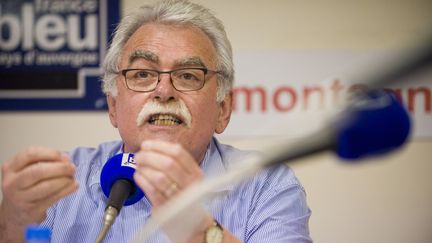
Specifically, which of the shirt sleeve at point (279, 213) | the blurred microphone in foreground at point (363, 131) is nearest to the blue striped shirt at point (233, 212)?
the shirt sleeve at point (279, 213)

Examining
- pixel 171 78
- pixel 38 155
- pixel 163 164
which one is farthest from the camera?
pixel 171 78

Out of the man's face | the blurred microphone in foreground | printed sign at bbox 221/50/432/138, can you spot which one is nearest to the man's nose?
the man's face

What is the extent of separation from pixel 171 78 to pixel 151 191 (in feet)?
2.40

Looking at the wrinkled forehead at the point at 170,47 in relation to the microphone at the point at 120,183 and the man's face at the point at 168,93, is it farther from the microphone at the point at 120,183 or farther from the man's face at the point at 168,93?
the microphone at the point at 120,183

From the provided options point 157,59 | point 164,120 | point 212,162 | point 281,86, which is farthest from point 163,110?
point 281,86

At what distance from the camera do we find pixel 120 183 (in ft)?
3.91

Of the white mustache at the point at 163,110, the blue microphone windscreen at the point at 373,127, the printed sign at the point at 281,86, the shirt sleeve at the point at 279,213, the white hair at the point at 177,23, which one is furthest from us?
the printed sign at the point at 281,86

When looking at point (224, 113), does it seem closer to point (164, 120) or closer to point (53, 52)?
point (164, 120)

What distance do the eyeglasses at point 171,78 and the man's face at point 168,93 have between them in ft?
0.04

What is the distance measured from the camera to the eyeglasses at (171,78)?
1733 millimetres

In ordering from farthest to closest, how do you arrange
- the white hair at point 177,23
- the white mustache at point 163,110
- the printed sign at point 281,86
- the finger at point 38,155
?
the printed sign at point 281,86 < the white hair at point 177,23 < the white mustache at point 163,110 < the finger at point 38,155

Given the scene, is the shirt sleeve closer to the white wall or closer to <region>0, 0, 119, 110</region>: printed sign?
the white wall

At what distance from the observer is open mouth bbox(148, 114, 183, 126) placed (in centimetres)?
166

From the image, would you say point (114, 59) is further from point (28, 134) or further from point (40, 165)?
point (28, 134)
